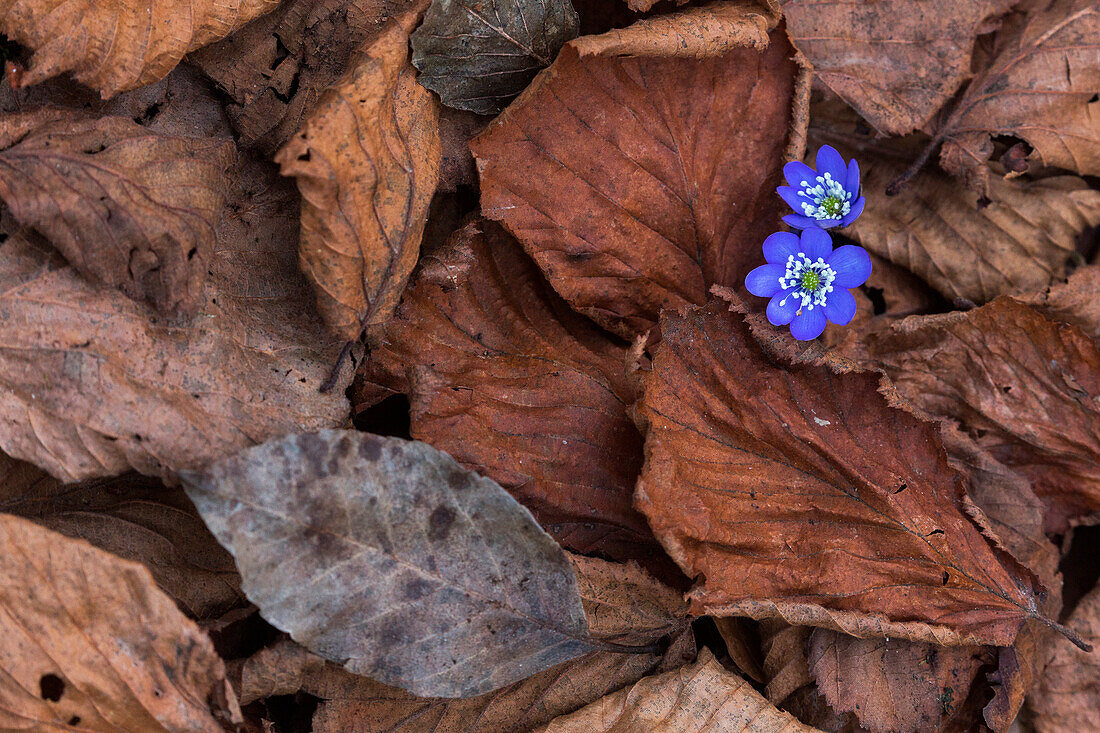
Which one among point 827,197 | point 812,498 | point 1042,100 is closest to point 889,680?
point 812,498

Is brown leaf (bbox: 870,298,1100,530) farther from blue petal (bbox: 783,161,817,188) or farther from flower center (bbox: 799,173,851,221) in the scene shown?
blue petal (bbox: 783,161,817,188)

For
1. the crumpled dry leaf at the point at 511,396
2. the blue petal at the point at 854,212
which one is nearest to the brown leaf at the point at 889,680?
the crumpled dry leaf at the point at 511,396

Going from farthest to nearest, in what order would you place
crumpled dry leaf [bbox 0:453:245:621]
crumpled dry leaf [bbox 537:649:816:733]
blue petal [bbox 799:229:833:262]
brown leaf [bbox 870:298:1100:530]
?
brown leaf [bbox 870:298:1100:530] → blue petal [bbox 799:229:833:262] → crumpled dry leaf [bbox 537:649:816:733] → crumpled dry leaf [bbox 0:453:245:621]

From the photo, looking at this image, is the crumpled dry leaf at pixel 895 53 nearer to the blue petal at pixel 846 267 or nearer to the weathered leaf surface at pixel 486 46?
the blue petal at pixel 846 267

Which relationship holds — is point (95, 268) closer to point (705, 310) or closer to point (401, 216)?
point (401, 216)

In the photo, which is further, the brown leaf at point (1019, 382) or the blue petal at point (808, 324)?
the brown leaf at point (1019, 382)

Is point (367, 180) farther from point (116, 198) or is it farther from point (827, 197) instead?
point (827, 197)

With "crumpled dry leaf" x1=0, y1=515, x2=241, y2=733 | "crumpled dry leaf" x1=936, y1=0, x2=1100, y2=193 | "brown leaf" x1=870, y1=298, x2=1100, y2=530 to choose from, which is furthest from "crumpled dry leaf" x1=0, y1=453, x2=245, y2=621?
"crumpled dry leaf" x1=936, y1=0, x2=1100, y2=193

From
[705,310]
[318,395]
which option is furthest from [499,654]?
[705,310]
